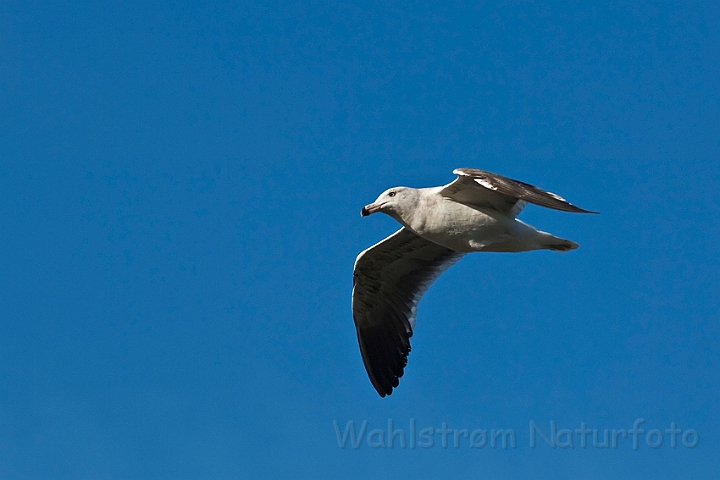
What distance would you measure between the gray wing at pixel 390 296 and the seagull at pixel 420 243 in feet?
0.05

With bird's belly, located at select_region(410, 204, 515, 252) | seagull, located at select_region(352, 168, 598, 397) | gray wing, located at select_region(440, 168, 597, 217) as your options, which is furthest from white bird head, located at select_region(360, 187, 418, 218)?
gray wing, located at select_region(440, 168, 597, 217)

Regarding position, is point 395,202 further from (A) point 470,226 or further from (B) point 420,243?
(B) point 420,243

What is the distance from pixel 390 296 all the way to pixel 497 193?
3.08 meters

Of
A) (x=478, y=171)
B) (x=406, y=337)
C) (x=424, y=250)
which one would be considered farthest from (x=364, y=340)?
(x=478, y=171)

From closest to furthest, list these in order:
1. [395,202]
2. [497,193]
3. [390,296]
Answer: [497,193], [395,202], [390,296]

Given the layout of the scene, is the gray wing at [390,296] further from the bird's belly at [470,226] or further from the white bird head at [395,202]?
the bird's belly at [470,226]

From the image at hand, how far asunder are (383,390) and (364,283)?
1.61m

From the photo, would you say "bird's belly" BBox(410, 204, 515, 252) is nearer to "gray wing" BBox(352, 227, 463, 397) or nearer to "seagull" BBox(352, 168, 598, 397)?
"seagull" BBox(352, 168, 598, 397)

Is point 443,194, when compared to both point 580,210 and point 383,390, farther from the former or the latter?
point 383,390

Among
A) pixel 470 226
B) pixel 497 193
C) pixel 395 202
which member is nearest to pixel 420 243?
pixel 395 202

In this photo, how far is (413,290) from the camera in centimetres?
1493

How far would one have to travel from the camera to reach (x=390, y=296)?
14992mm

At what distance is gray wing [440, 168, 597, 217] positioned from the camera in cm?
1139

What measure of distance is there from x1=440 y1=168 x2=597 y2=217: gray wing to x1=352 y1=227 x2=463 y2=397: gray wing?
181 cm
